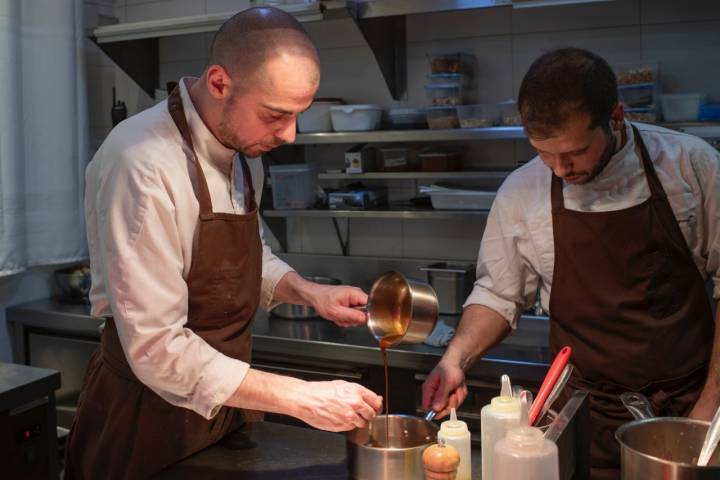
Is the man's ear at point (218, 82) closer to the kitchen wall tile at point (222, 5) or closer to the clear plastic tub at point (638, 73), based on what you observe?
the clear plastic tub at point (638, 73)

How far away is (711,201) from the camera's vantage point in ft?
6.58

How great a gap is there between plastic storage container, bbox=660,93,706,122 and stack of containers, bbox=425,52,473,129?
756 millimetres

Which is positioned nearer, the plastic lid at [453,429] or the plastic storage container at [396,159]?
the plastic lid at [453,429]

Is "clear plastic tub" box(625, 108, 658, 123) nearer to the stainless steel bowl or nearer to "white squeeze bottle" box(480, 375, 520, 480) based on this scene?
"white squeeze bottle" box(480, 375, 520, 480)

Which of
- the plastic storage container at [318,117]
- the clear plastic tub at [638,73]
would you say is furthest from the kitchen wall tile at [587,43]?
the plastic storage container at [318,117]

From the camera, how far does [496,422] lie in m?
1.37

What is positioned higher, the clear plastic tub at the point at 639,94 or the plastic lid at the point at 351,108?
the plastic lid at the point at 351,108

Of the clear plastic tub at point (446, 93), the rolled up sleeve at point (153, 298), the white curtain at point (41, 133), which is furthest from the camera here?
the white curtain at point (41, 133)

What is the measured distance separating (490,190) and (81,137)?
6.25ft

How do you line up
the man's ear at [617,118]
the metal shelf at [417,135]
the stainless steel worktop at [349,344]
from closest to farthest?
the man's ear at [617,118] → the stainless steel worktop at [349,344] → the metal shelf at [417,135]

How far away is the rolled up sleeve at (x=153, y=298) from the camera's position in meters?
1.61

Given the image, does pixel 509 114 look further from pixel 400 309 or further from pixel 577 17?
pixel 400 309

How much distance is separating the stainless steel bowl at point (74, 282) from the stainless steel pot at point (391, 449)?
2.41 meters

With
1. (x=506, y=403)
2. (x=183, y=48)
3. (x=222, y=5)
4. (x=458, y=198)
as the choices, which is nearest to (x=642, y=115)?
(x=458, y=198)
